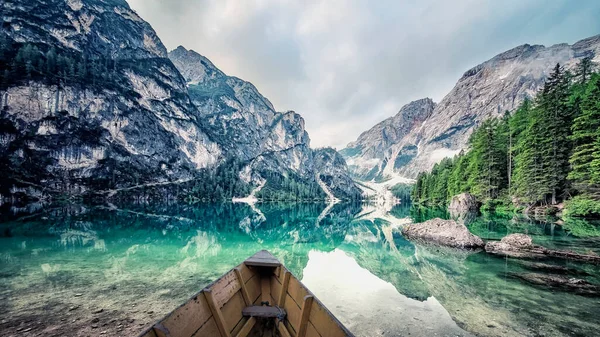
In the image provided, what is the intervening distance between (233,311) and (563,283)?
12942mm

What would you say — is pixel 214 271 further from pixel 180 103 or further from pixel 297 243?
pixel 180 103

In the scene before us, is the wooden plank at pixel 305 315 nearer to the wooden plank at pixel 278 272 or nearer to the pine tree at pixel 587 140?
the wooden plank at pixel 278 272

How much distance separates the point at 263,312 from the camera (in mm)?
6027

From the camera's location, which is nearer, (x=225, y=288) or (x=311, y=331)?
→ (x=311, y=331)

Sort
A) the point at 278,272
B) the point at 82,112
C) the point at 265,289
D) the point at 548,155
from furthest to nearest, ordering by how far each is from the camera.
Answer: the point at 82,112 → the point at 548,155 → the point at 265,289 → the point at 278,272

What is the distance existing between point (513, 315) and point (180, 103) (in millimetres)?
221522

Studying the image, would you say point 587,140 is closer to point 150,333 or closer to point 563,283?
point 563,283

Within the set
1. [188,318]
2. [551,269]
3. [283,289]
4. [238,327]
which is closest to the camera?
[188,318]

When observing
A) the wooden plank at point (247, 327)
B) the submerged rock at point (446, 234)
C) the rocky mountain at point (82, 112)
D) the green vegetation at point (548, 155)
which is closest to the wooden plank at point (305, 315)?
the wooden plank at point (247, 327)

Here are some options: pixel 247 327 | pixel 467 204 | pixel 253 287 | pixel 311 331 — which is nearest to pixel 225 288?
pixel 247 327

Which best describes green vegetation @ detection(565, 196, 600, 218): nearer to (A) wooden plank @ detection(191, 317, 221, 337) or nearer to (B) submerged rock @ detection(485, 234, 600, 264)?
(B) submerged rock @ detection(485, 234, 600, 264)

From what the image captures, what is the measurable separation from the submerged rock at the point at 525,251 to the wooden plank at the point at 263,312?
16227 millimetres

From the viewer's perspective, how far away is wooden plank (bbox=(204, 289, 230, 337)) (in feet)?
16.5

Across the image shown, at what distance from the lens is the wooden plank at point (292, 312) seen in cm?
544
